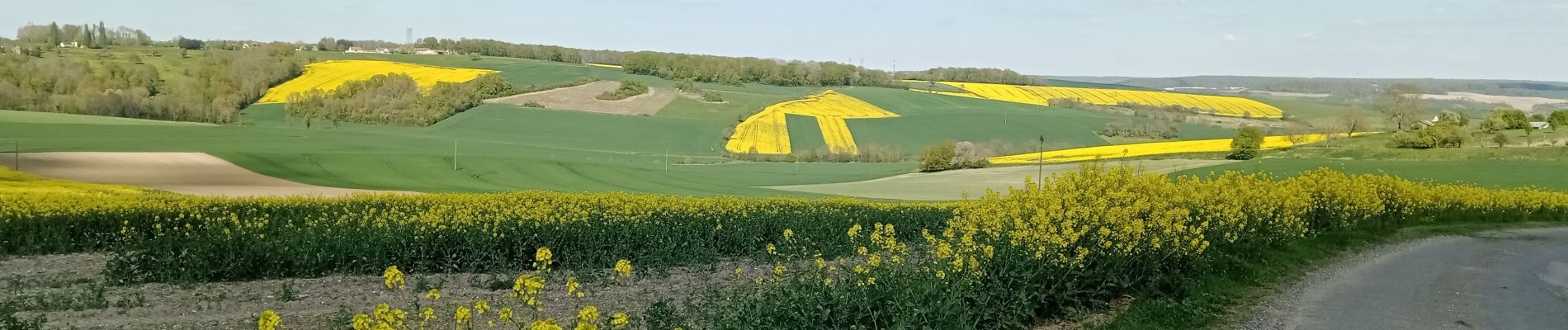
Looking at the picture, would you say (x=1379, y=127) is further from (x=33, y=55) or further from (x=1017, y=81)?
(x=33, y=55)

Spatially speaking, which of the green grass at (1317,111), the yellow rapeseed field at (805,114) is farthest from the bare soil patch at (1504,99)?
the yellow rapeseed field at (805,114)

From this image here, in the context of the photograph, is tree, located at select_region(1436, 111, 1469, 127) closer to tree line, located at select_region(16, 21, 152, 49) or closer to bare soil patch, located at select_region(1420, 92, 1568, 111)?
bare soil patch, located at select_region(1420, 92, 1568, 111)

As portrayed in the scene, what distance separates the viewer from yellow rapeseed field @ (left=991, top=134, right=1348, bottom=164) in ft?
216

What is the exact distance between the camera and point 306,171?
44688mm

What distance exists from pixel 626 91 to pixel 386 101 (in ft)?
62.4

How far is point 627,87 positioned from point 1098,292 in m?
76.9

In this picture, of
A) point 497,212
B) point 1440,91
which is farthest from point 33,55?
point 1440,91

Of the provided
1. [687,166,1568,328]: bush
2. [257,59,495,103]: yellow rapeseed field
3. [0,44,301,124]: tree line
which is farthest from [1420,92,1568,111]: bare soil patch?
[0,44,301,124]: tree line

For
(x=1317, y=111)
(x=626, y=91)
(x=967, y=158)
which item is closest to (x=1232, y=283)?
(x=967, y=158)

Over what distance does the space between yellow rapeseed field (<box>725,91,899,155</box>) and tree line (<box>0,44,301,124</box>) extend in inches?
1397

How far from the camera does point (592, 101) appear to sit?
81.6 metres

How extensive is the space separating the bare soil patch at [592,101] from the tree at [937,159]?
26.1 meters

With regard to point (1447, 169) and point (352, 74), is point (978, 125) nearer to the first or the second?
point (1447, 169)

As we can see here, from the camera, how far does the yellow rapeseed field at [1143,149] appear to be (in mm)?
65688
